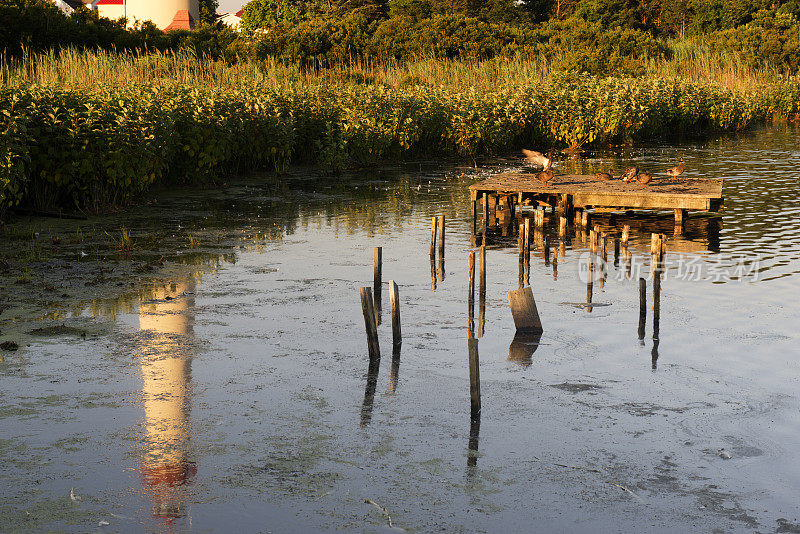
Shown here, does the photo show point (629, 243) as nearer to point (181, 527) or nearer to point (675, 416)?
point (675, 416)

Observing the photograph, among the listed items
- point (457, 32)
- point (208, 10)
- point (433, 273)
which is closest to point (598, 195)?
point (433, 273)

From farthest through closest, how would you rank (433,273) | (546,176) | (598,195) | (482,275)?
(546,176)
(598,195)
(433,273)
(482,275)

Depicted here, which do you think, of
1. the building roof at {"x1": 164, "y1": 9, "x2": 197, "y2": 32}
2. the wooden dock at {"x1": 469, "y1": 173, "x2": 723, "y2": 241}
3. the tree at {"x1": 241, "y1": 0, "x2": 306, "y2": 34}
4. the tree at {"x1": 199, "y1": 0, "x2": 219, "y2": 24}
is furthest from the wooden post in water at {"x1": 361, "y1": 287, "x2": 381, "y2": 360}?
the tree at {"x1": 199, "y1": 0, "x2": 219, "y2": 24}

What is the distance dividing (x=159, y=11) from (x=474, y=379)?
68900mm

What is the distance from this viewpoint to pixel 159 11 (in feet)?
233

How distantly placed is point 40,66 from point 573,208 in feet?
42.2

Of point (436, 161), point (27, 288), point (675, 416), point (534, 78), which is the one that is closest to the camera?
point (675, 416)

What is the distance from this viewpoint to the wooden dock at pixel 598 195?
54.1ft

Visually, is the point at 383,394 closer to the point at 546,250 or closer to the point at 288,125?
the point at 546,250

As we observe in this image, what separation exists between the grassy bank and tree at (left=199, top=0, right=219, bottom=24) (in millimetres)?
48847

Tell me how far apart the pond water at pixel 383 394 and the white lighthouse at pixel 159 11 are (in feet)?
191

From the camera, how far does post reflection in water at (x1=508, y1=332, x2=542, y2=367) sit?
30.0ft

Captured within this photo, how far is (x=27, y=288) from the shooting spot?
11.8m

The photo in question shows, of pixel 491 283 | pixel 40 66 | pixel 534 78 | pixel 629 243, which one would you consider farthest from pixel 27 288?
pixel 534 78
